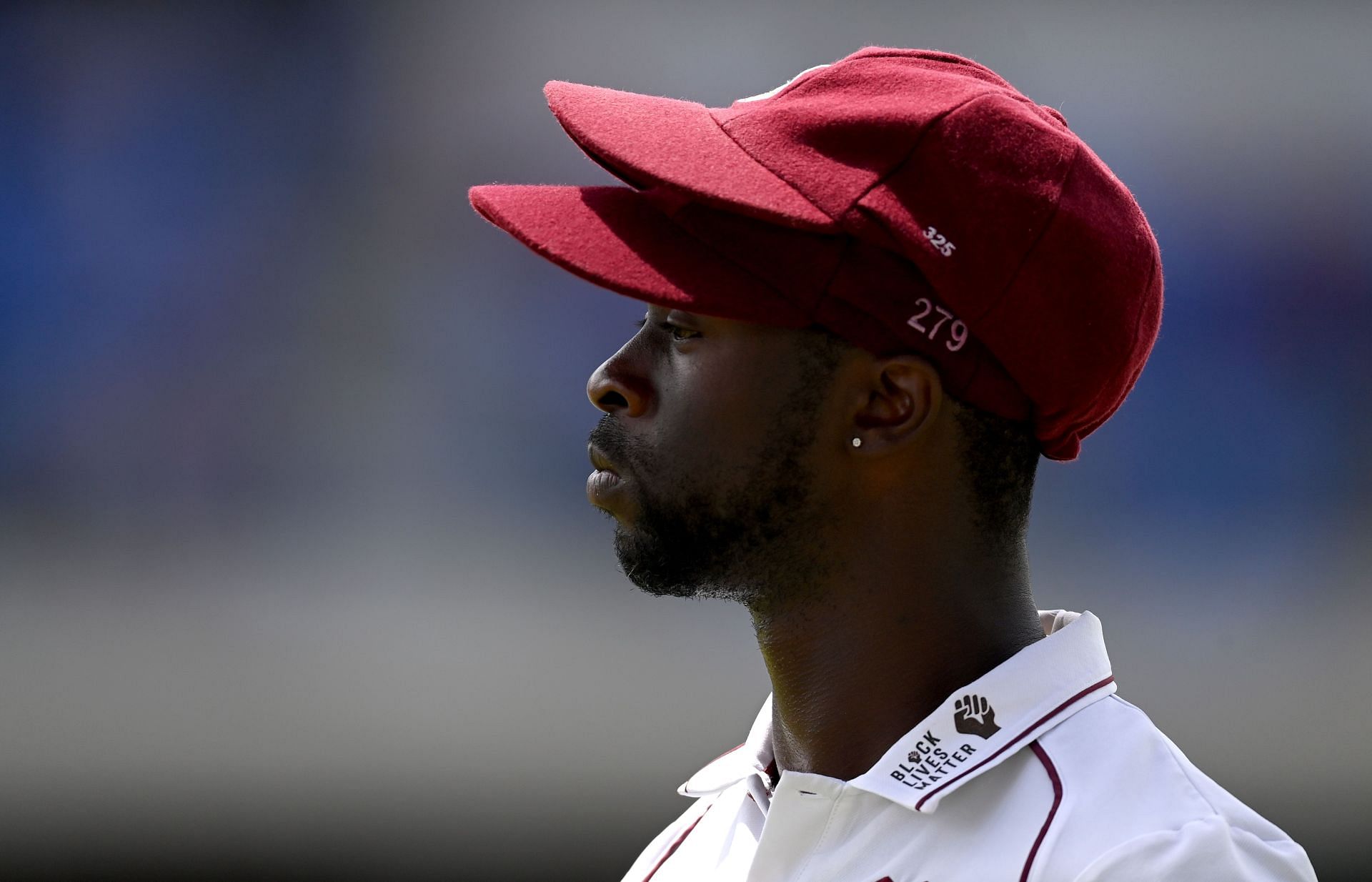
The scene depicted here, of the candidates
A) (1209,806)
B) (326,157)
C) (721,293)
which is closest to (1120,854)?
(1209,806)

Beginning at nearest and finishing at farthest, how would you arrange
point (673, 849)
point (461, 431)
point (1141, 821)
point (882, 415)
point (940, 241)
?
point (1141, 821), point (940, 241), point (882, 415), point (673, 849), point (461, 431)

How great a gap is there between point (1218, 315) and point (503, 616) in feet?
9.32

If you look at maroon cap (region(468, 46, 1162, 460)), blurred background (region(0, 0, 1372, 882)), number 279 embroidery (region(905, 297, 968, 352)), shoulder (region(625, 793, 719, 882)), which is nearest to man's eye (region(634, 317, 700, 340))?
maroon cap (region(468, 46, 1162, 460))

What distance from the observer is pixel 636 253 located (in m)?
1.51

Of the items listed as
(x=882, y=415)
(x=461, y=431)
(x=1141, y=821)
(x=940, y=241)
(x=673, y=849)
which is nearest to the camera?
(x=1141, y=821)

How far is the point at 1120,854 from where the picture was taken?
1284mm

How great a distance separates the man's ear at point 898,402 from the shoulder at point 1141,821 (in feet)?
1.13

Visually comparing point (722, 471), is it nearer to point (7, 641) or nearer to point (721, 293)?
point (721, 293)

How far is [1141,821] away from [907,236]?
0.60 metres

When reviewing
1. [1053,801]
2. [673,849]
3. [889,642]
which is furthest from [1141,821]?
[673,849]

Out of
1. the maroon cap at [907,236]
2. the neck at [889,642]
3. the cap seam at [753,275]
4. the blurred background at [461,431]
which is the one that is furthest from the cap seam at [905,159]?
the blurred background at [461,431]

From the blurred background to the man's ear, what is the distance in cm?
372

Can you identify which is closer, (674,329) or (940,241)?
(940,241)

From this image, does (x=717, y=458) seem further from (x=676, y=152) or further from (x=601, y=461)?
(x=676, y=152)
